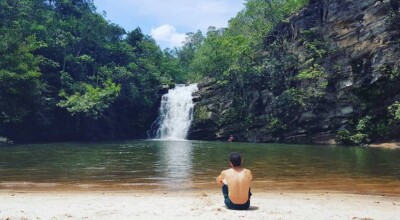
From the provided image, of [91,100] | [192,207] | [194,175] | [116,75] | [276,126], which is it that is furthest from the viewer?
[116,75]

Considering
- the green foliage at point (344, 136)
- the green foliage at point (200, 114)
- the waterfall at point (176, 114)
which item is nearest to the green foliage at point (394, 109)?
the green foliage at point (344, 136)

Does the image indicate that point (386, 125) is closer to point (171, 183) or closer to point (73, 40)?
point (171, 183)

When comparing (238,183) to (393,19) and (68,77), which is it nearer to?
(393,19)

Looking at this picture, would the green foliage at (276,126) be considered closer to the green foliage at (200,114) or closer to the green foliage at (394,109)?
the green foliage at (200,114)

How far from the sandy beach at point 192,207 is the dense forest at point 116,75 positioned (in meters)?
25.1

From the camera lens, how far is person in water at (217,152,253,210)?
7656mm

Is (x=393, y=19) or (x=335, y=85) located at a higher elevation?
(x=393, y=19)

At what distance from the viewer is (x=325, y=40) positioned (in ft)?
132

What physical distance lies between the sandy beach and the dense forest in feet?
82.3

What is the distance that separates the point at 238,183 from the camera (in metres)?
7.65

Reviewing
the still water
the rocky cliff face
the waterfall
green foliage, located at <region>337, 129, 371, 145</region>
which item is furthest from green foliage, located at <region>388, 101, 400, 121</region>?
the waterfall

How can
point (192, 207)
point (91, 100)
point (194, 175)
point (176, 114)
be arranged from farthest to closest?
point (176, 114) → point (91, 100) → point (194, 175) → point (192, 207)

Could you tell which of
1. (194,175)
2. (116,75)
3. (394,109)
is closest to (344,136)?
(394,109)

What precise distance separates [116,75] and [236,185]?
43039 mm
